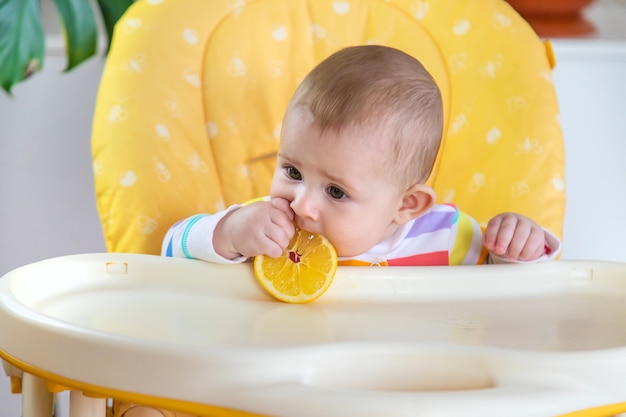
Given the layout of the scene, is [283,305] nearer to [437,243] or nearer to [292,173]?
→ [292,173]

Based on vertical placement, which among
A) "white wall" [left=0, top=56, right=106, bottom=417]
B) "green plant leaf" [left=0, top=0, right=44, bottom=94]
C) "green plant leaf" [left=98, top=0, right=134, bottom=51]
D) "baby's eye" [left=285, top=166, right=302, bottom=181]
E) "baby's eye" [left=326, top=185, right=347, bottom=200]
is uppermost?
"green plant leaf" [left=98, top=0, right=134, bottom=51]

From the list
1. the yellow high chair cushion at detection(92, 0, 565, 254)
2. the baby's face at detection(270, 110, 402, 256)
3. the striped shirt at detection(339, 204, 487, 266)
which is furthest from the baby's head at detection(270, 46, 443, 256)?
the yellow high chair cushion at detection(92, 0, 565, 254)

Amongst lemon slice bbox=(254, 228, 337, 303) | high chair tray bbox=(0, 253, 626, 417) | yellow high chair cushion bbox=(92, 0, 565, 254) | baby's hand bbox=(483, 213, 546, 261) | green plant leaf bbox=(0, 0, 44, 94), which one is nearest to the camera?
high chair tray bbox=(0, 253, 626, 417)

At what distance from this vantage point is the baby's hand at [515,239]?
1058mm

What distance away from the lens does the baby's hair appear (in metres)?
0.96

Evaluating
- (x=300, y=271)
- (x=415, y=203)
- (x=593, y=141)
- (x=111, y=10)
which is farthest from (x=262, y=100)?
(x=593, y=141)

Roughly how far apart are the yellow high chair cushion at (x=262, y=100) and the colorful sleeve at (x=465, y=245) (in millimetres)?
107

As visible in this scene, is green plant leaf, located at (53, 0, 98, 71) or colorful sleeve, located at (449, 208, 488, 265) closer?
colorful sleeve, located at (449, 208, 488, 265)

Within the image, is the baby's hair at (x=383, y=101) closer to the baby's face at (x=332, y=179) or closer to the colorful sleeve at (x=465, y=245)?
the baby's face at (x=332, y=179)

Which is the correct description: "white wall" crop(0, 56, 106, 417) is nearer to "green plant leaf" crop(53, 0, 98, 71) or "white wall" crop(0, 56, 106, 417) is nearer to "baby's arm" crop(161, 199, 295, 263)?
"green plant leaf" crop(53, 0, 98, 71)

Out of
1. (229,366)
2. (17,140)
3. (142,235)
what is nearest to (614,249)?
(142,235)

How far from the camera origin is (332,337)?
805 millimetres

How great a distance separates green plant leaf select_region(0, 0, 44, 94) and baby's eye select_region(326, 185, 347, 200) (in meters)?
0.90

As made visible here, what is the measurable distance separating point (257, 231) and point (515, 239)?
0.33 meters
